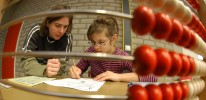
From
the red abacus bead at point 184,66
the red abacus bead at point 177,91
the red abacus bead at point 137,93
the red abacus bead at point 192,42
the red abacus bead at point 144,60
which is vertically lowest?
the red abacus bead at point 177,91

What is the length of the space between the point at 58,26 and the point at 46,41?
120 mm

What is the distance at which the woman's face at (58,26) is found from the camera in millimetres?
876

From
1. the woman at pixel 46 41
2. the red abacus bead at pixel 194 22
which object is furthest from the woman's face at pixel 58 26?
the red abacus bead at pixel 194 22

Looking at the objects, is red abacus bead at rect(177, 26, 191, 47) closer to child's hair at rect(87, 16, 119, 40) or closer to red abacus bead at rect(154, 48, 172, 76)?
red abacus bead at rect(154, 48, 172, 76)

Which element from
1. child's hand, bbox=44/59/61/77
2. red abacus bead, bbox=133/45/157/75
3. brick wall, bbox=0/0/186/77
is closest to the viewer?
red abacus bead, bbox=133/45/157/75

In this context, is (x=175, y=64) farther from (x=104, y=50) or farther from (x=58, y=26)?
(x=58, y=26)

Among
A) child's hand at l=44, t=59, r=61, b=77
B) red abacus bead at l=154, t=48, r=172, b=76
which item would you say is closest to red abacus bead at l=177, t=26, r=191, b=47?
red abacus bead at l=154, t=48, r=172, b=76

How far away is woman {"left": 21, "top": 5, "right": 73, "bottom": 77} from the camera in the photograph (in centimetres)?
77

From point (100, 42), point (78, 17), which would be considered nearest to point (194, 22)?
point (100, 42)

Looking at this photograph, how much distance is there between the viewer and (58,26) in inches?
34.9

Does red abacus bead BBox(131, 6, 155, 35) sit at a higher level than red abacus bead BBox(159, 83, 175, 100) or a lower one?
higher

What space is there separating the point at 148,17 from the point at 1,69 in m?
0.68

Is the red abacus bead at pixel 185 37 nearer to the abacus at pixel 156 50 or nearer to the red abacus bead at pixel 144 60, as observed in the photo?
the abacus at pixel 156 50

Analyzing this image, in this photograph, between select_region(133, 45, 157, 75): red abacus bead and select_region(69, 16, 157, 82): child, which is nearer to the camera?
select_region(133, 45, 157, 75): red abacus bead
